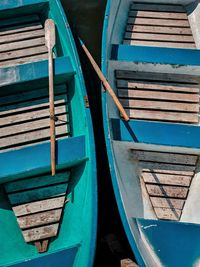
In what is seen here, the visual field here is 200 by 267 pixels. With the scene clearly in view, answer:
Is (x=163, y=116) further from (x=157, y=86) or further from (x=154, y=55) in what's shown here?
(x=154, y=55)

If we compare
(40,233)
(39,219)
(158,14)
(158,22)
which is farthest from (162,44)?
(40,233)

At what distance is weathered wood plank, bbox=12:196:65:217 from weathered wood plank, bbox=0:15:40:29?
320 cm

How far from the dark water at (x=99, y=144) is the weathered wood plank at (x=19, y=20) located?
2.74 feet

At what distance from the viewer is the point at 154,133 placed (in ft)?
17.4

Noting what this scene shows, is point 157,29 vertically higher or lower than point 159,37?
higher

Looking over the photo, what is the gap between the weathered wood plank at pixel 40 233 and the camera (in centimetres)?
520

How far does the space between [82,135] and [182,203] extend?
A: 160 centimetres

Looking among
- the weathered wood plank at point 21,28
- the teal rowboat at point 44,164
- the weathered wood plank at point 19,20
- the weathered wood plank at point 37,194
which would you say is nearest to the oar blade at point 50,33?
the teal rowboat at point 44,164

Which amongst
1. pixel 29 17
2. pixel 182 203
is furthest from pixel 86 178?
pixel 29 17

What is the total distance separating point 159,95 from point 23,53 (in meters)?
2.26

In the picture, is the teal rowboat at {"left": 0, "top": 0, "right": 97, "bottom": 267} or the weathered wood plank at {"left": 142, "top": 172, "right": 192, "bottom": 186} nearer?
the teal rowboat at {"left": 0, "top": 0, "right": 97, "bottom": 267}

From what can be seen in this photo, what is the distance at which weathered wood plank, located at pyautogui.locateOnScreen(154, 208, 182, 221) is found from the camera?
5.39 m

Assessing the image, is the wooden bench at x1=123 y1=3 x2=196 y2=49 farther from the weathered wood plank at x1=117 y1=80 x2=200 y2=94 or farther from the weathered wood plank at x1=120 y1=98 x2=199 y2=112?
the weathered wood plank at x1=120 y1=98 x2=199 y2=112

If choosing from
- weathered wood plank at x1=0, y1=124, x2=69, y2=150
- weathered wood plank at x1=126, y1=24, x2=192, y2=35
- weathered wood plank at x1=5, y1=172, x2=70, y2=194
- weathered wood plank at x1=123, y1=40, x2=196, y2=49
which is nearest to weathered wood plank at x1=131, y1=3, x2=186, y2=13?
weathered wood plank at x1=126, y1=24, x2=192, y2=35
